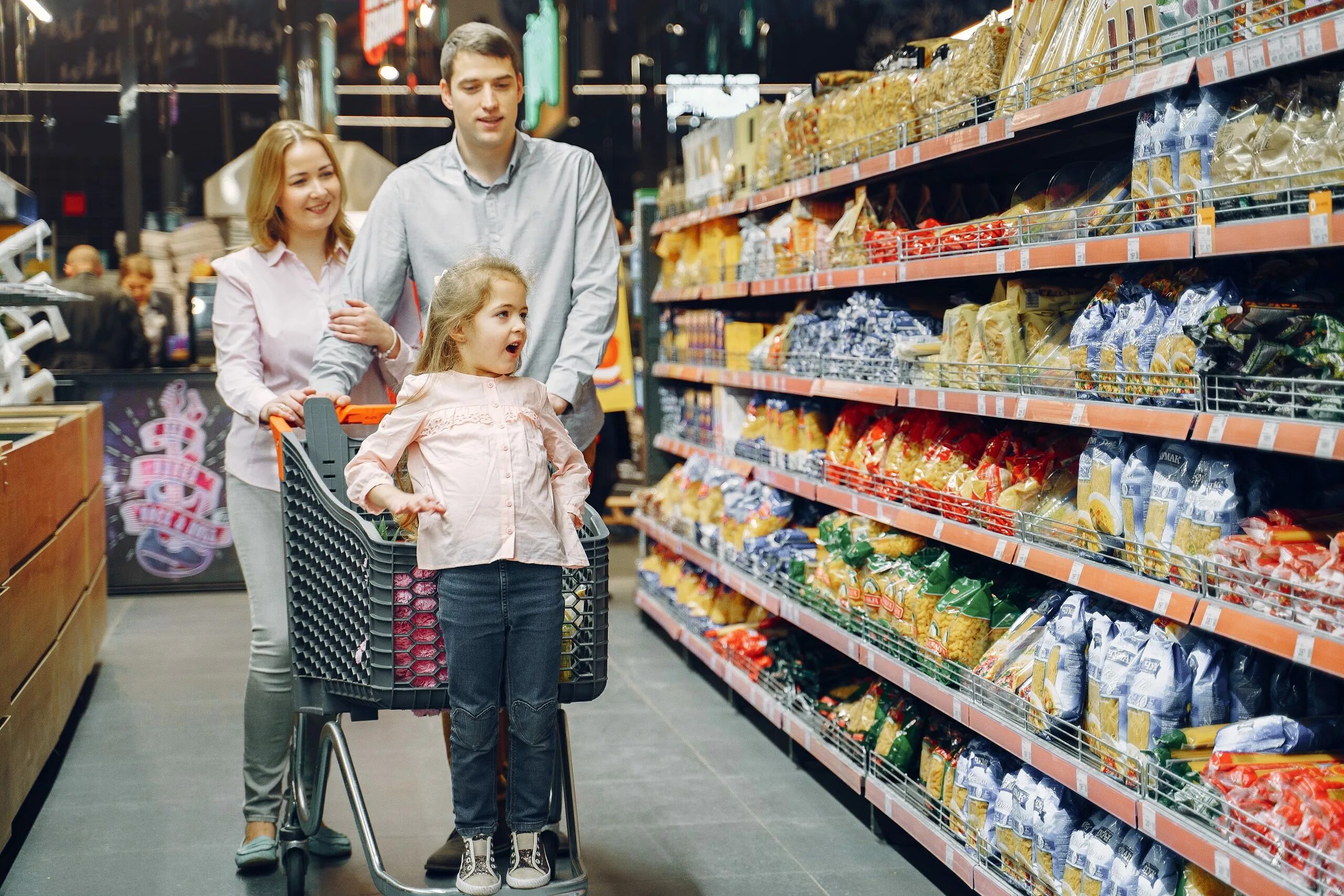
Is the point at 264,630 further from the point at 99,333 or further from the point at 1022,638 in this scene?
the point at 99,333

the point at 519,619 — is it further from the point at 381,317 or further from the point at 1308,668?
the point at 1308,668

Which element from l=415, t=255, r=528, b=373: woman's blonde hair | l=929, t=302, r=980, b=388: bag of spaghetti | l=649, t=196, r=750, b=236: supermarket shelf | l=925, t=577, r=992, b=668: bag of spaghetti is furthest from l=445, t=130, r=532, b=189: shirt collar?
l=649, t=196, r=750, b=236: supermarket shelf

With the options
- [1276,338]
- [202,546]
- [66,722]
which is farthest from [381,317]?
[202,546]

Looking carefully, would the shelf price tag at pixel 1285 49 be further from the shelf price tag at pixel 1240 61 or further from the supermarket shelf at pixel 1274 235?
the supermarket shelf at pixel 1274 235

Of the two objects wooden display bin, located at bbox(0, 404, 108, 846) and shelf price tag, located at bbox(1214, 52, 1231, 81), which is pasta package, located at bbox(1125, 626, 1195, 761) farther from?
wooden display bin, located at bbox(0, 404, 108, 846)

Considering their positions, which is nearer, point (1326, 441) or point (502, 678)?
point (1326, 441)

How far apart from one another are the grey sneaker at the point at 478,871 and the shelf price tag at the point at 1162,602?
4.10ft

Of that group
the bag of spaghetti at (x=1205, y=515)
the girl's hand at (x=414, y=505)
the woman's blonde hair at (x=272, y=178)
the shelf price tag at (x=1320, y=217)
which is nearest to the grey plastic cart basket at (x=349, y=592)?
the girl's hand at (x=414, y=505)

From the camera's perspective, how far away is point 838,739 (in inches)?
149

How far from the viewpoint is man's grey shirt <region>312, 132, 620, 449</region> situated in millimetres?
2883

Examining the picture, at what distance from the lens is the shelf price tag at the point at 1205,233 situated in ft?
7.04

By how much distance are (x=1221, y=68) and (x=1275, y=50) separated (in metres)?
0.16

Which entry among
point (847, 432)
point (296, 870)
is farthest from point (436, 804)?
point (847, 432)

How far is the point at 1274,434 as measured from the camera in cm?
200
